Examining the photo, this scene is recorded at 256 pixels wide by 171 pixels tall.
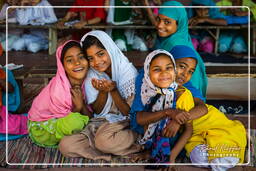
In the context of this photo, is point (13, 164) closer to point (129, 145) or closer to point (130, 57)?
point (129, 145)

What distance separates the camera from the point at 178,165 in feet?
7.39

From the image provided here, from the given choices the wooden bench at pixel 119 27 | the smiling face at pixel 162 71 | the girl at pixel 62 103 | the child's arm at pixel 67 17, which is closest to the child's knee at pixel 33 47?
the wooden bench at pixel 119 27

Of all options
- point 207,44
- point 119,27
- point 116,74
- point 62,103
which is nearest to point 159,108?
point 116,74

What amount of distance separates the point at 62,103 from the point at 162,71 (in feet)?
2.58

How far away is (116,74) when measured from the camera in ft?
8.32

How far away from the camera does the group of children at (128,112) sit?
218 centimetres

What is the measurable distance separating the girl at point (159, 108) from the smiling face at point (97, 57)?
0.34 m

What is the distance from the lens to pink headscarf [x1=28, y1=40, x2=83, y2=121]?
245cm

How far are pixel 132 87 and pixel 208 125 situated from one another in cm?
59

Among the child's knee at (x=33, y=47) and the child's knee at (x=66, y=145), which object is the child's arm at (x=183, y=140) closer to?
the child's knee at (x=66, y=145)

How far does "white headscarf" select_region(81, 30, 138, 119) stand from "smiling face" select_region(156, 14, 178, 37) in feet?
2.11

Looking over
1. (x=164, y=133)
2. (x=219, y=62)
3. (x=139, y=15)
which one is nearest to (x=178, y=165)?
(x=164, y=133)

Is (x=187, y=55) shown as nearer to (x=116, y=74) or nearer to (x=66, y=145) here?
(x=116, y=74)

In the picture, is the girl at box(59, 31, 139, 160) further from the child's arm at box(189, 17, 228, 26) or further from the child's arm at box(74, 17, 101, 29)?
the child's arm at box(189, 17, 228, 26)
